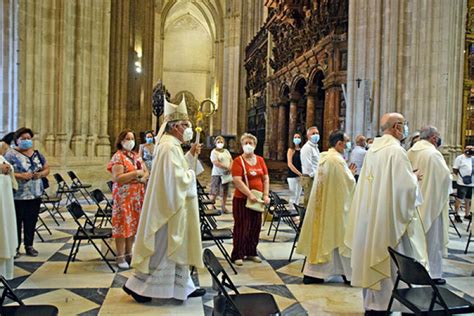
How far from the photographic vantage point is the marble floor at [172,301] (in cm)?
435

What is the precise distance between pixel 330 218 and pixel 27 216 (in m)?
4.03

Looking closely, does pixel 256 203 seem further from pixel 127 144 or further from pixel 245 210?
pixel 127 144

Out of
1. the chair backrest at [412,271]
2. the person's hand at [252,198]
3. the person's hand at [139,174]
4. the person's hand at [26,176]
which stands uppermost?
the person's hand at [139,174]

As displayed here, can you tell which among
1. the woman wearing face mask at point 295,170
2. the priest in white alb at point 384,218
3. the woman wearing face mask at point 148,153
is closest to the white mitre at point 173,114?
the priest in white alb at point 384,218

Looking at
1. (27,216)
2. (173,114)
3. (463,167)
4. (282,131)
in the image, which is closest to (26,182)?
(27,216)

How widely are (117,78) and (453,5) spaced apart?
12.2 metres

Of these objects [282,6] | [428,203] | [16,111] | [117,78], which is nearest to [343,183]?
[428,203]

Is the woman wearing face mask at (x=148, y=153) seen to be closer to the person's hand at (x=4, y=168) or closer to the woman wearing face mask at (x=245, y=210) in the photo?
the woman wearing face mask at (x=245, y=210)

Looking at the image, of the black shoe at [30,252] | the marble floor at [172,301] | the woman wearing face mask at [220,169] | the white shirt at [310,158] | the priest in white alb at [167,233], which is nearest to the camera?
the priest in white alb at [167,233]

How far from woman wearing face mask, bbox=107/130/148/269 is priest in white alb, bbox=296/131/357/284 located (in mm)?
2053

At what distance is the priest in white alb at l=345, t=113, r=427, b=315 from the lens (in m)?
3.86

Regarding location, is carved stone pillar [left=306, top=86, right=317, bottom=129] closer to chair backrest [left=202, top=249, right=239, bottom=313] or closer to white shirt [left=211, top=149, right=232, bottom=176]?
white shirt [left=211, top=149, right=232, bottom=176]

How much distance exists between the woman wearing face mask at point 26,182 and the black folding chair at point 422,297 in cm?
477

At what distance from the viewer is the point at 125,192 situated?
557 cm
